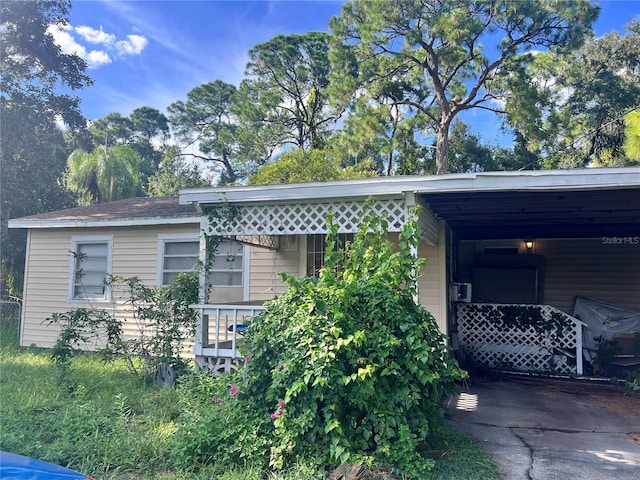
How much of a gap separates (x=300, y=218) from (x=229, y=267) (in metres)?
3.18

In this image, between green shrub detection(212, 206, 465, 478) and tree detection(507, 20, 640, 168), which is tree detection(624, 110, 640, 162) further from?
green shrub detection(212, 206, 465, 478)

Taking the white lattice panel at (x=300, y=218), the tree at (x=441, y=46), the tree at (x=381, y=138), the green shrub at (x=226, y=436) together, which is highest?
the tree at (x=441, y=46)

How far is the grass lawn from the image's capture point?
11.7 feet

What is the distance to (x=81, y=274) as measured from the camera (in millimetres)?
8320

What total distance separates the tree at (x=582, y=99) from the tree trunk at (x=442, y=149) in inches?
95.2

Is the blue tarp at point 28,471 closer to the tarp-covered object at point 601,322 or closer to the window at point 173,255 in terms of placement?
the window at point 173,255

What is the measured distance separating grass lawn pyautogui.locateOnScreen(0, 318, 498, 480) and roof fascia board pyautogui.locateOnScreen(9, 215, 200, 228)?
3.25 metres

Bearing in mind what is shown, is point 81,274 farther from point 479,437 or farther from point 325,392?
point 479,437

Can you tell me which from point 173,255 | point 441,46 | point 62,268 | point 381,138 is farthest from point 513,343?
point 441,46

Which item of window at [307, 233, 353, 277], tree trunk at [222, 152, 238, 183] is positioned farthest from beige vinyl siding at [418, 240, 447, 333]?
tree trunk at [222, 152, 238, 183]

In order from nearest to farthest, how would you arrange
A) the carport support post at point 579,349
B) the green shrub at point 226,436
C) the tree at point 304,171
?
the green shrub at point 226,436 → the carport support post at point 579,349 → the tree at point 304,171

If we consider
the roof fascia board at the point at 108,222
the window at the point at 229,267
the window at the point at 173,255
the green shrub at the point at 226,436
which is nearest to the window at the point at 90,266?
the roof fascia board at the point at 108,222

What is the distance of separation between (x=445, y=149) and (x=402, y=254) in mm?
13929

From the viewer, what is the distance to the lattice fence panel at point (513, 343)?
7895mm
